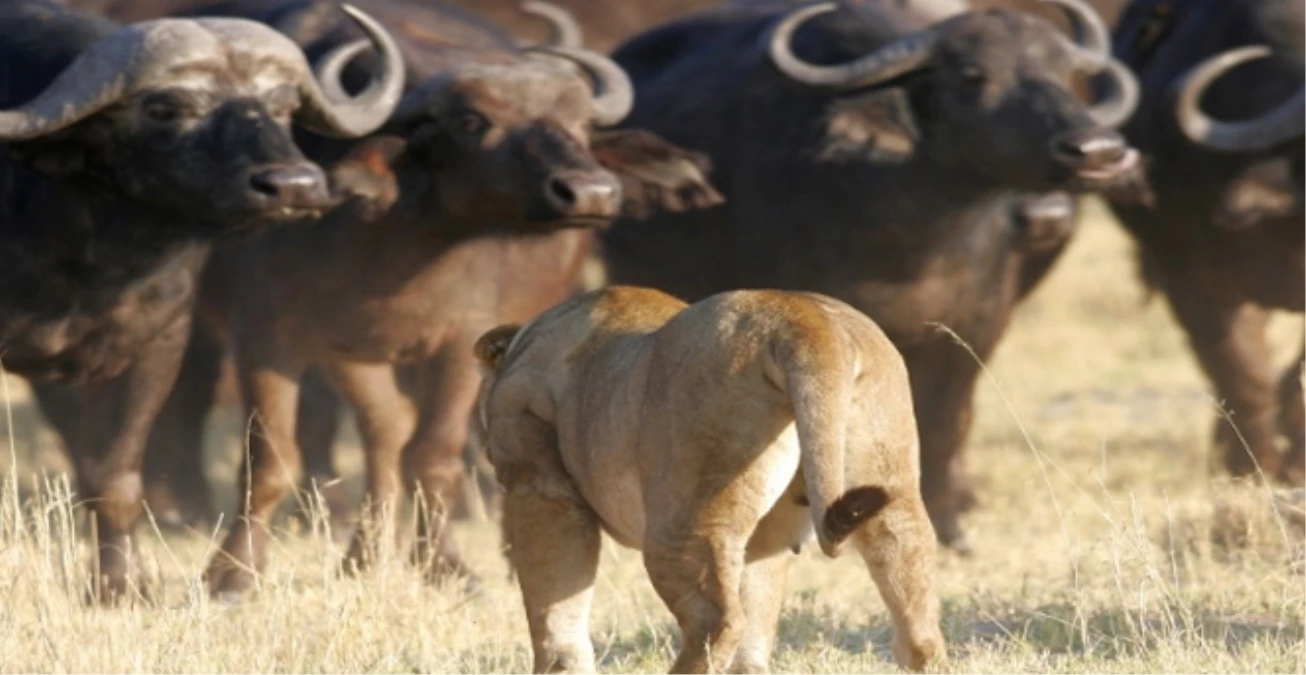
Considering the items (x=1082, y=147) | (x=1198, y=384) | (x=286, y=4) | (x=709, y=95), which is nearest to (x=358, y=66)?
(x=286, y=4)

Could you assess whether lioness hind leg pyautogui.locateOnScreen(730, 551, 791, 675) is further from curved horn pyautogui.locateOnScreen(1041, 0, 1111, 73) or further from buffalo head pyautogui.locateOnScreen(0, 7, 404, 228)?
curved horn pyautogui.locateOnScreen(1041, 0, 1111, 73)

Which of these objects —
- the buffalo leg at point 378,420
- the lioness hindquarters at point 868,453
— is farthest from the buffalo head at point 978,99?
the lioness hindquarters at point 868,453

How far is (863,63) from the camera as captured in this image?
1221 centimetres

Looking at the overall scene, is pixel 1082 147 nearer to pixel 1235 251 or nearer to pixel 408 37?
pixel 1235 251

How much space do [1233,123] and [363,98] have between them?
4005 mm

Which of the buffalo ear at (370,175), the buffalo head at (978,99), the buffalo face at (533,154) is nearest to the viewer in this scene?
the buffalo face at (533,154)

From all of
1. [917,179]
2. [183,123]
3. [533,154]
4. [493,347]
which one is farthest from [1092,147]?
[493,347]

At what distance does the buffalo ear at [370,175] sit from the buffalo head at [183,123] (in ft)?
2.08

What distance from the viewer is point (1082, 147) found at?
37.0ft

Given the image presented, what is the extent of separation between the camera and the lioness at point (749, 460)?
6.19 metres

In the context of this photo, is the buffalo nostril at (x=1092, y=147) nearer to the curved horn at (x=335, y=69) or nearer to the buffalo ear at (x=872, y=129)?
the buffalo ear at (x=872, y=129)

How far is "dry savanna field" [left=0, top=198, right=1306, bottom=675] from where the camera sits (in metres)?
7.13

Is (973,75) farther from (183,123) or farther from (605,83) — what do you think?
(183,123)

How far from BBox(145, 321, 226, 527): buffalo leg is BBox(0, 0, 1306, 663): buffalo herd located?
0.5 inches
